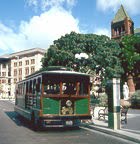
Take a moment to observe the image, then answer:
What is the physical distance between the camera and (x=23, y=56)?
12056 cm

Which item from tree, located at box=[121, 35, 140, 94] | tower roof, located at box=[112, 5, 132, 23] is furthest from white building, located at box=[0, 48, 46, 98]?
tree, located at box=[121, 35, 140, 94]

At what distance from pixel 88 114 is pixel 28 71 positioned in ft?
341

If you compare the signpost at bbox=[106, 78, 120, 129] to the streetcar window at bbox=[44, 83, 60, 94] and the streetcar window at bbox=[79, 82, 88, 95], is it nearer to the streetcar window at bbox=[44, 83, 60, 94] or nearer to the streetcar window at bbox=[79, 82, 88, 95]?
the streetcar window at bbox=[79, 82, 88, 95]

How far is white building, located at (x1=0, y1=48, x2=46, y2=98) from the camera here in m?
115

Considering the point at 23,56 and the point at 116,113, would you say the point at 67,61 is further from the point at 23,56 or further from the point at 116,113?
the point at 23,56

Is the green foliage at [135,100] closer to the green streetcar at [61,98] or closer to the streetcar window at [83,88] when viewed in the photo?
the streetcar window at [83,88]

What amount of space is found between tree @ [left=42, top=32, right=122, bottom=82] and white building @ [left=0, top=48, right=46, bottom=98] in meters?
61.5

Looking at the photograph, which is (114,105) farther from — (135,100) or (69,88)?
(135,100)

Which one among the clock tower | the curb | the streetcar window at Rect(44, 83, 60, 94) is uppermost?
the clock tower

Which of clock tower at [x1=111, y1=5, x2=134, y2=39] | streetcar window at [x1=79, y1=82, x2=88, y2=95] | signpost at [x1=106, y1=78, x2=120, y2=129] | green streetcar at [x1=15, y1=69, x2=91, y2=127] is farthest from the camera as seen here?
clock tower at [x1=111, y1=5, x2=134, y2=39]

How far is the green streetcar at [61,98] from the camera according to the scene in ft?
49.9

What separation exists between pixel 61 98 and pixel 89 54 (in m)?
37.5

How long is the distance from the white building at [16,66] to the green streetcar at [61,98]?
97652 millimetres

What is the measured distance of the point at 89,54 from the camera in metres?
52.6
